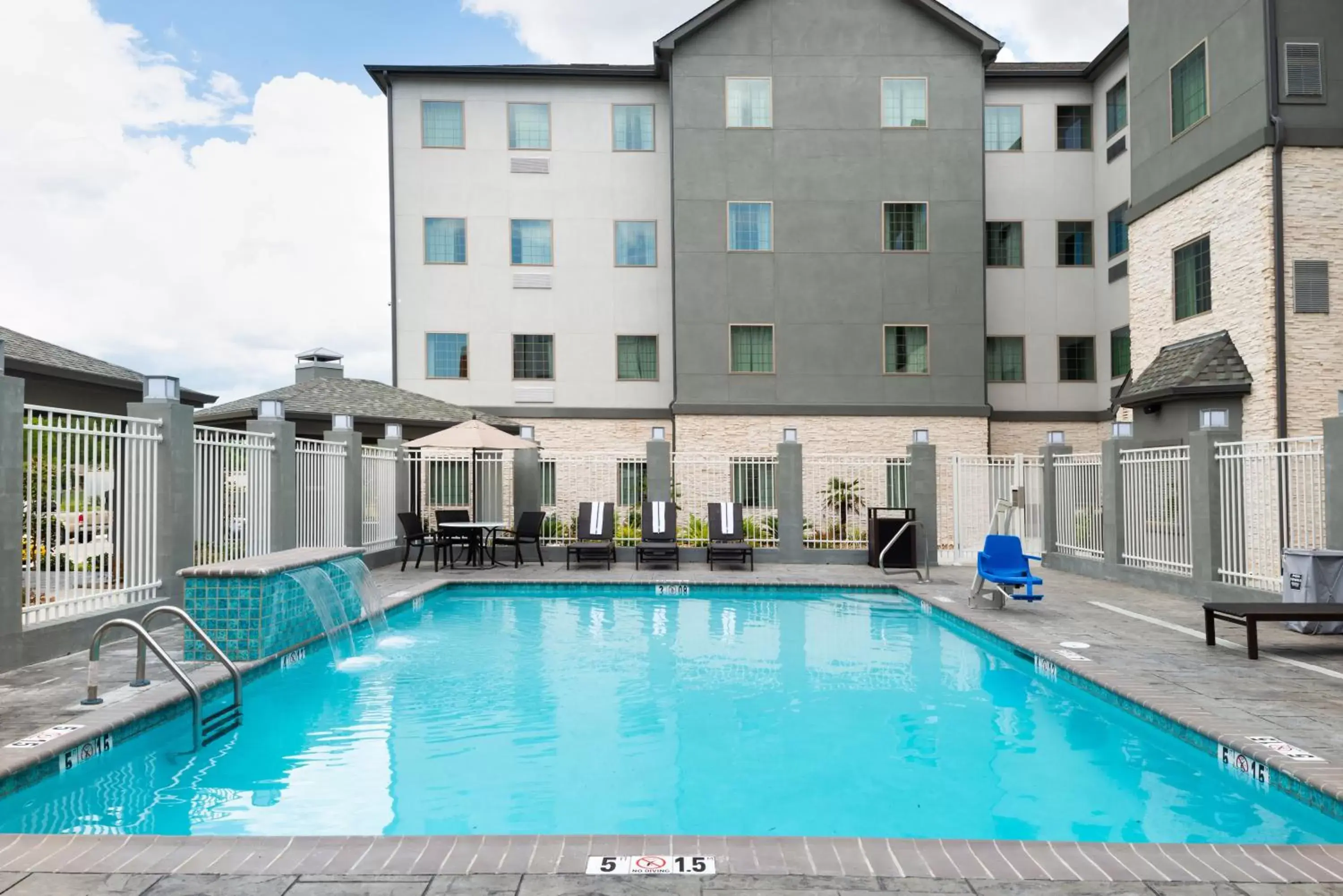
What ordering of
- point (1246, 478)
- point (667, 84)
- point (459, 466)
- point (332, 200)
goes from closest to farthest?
point (1246, 478)
point (459, 466)
point (332, 200)
point (667, 84)

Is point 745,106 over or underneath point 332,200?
over

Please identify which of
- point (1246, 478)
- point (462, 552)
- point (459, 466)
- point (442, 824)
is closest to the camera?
point (442, 824)

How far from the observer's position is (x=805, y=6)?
2089 cm

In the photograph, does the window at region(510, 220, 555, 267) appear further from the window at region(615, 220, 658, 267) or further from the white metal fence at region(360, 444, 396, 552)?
the white metal fence at region(360, 444, 396, 552)

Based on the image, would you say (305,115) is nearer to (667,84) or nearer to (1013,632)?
(667,84)

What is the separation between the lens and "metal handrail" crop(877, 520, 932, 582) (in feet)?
43.9

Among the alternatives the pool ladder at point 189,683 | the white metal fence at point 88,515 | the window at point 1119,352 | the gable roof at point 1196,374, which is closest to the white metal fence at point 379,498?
the white metal fence at point 88,515

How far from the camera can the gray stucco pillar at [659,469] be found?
1609cm

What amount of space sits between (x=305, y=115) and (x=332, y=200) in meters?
2.16

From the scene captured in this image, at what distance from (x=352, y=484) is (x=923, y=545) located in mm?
9249

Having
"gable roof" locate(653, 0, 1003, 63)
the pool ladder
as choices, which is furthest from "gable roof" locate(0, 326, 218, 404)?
"gable roof" locate(653, 0, 1003, 63)

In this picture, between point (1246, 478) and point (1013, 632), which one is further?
point (1246, 478)

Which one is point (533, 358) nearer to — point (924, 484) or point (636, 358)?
point (636, 358)

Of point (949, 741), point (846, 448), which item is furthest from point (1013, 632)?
point (846, 448)
